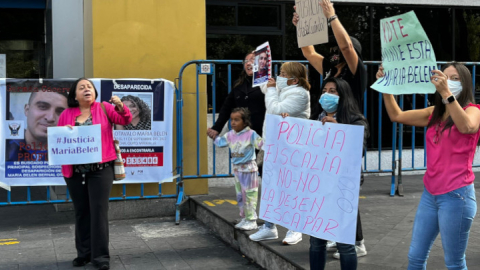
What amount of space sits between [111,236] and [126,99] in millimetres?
1754

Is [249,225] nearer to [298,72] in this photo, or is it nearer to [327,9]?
[298,72]

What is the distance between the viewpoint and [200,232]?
695 centimetres

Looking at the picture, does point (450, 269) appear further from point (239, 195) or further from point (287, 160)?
point (239, 195)

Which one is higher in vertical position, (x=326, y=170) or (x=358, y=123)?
(x=358, y=123)

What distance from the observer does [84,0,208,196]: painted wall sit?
7.64 meters

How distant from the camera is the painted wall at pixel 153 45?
7.64 metres

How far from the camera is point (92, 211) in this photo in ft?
17.7

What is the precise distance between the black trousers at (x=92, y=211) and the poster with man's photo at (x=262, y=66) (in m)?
1.69

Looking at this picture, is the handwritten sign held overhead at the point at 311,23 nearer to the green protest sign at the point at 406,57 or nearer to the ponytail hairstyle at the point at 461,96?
the green protest sign at the point at 406,57

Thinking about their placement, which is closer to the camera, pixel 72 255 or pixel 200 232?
pixel 72 255

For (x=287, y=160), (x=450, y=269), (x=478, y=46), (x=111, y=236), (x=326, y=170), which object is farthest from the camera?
(x=478, y=46)

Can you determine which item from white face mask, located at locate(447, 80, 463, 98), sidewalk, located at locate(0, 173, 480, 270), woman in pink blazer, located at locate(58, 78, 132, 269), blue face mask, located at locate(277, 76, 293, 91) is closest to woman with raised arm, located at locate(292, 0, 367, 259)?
blue face mask, located at locate(277, 76, 293, 91)

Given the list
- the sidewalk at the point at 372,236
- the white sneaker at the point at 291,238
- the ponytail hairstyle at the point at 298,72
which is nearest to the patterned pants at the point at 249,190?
the sidewalk at the point at 372,236

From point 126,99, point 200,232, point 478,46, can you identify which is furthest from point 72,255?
point 478,46
